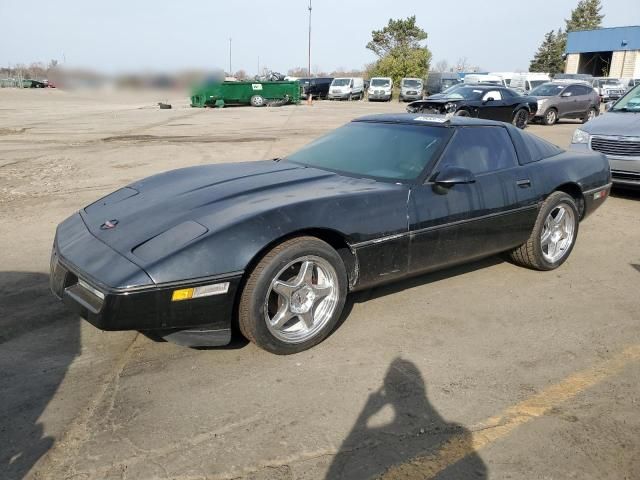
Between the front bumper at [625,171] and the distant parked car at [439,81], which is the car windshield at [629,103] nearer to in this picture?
the front bumper at [625,171]

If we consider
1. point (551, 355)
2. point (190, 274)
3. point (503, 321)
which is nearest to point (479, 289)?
point (503, 321)

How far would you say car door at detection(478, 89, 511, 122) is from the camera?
16078 mm

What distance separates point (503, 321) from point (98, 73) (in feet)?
21.7

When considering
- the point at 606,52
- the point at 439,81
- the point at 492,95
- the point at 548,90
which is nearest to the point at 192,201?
the point at 492,95

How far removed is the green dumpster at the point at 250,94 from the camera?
94.2 ft

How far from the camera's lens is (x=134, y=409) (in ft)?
9.11

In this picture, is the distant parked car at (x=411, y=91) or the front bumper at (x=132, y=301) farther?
the distant parked car at (x=411, y=91)

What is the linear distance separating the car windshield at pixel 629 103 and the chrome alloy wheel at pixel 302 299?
290 inches

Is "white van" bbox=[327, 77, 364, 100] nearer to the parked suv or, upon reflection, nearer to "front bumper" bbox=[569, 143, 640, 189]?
the parked suv

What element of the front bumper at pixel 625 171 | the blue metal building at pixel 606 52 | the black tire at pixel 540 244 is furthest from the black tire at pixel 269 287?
the blue metal building at pixel 606 52

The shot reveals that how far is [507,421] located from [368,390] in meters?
0.71

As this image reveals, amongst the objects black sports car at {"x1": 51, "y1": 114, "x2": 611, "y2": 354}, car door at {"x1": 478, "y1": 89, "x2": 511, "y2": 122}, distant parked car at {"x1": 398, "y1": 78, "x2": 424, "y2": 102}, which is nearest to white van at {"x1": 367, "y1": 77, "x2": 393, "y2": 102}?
distant parked car at {"x1": 398, "y1": 78, "x2": 424, "y2": 102}

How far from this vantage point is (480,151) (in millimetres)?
4418

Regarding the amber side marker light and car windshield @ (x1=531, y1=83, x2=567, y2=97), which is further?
car windshield @ (x1=531, y1=83, x2=567, y2=97)
